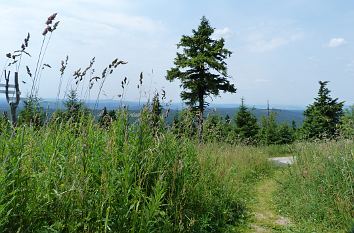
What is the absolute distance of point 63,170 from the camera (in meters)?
3.82

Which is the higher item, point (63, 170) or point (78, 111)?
point (78, 111)

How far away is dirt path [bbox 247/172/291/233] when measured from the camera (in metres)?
6.61

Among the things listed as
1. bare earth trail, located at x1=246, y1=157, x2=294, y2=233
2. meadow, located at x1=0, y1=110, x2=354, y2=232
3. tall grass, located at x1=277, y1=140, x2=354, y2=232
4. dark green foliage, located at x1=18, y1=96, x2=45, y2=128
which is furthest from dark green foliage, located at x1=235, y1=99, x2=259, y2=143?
dark green foliage, located at x1=18, y1=96, x2=45, y2=128

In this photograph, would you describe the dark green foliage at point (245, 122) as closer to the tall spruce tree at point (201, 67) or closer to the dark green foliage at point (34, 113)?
the tall spruce tree at point (201, 67)

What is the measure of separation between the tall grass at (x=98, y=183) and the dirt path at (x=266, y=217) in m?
0.93

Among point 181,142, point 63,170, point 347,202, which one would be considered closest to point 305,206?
point 347,202

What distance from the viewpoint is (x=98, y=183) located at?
4.36m

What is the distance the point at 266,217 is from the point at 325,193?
47.1 inches

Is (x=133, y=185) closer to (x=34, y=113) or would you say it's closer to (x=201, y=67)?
(x=34, y=113)

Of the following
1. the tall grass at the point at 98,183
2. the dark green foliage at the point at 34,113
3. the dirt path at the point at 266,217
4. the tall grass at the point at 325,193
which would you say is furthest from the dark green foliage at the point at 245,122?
the dark green foliage at the point at 34,113

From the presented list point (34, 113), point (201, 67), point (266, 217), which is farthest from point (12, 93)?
point (201, 67)

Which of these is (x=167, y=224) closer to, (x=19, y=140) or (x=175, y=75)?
(x=19, y=140)

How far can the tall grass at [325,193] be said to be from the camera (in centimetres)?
631

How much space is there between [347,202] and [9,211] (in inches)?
210
